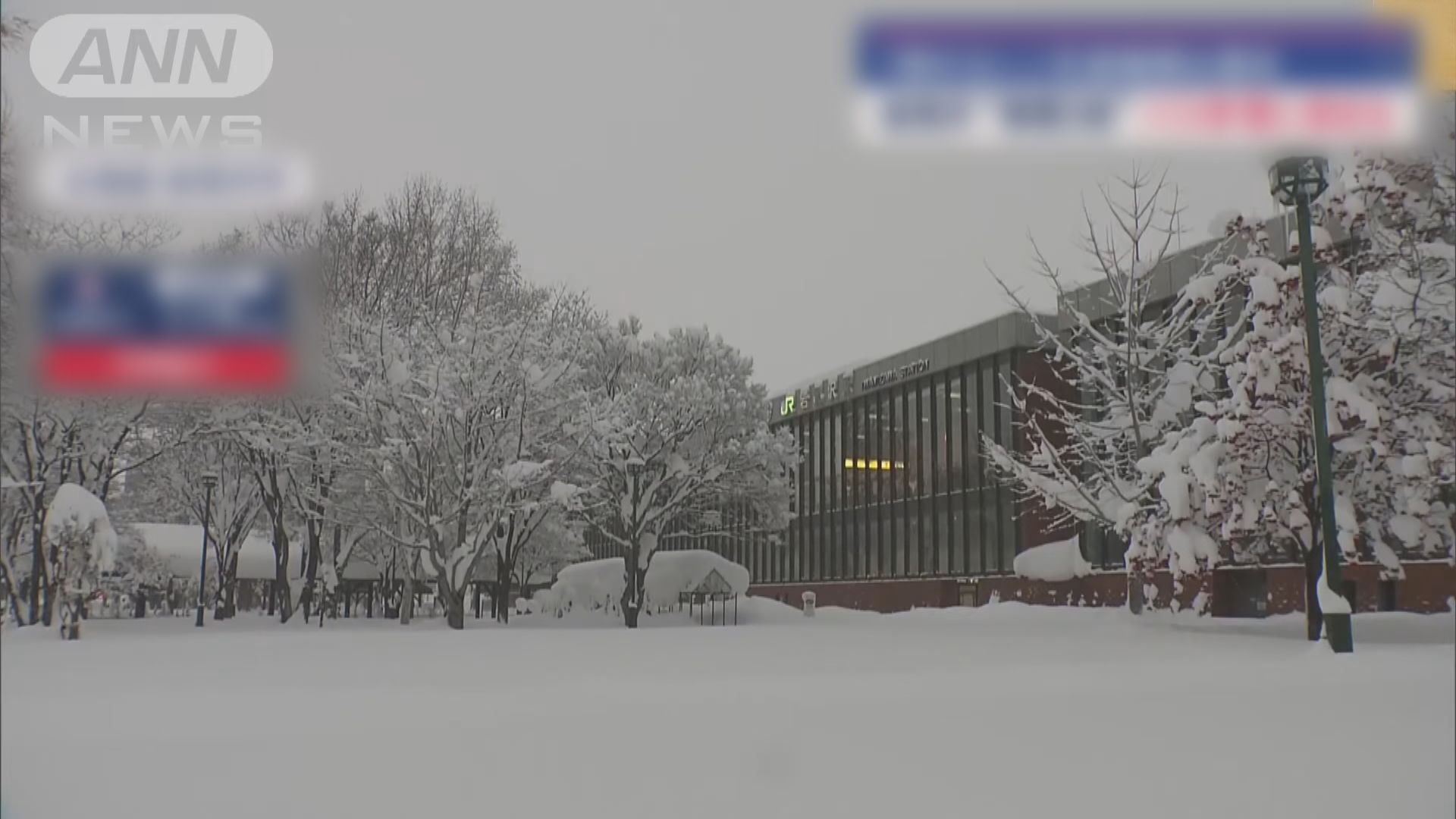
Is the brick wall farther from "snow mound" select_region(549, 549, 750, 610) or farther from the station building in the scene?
"snow mound" select_region(549, 549, 750, 610)

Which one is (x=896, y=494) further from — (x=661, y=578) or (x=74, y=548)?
(x=74, y=548)

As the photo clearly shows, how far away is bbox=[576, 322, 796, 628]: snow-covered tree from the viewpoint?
2844 cm

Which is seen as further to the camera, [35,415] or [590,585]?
[590,585]

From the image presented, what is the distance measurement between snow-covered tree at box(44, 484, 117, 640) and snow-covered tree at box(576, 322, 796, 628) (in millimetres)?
23320

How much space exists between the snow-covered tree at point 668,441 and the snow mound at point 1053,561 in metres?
7.36

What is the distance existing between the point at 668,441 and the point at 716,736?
905 inches

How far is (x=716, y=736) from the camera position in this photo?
590 cm

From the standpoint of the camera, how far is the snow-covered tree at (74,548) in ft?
11.2

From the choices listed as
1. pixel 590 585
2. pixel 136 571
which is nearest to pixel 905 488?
pixel 590 585

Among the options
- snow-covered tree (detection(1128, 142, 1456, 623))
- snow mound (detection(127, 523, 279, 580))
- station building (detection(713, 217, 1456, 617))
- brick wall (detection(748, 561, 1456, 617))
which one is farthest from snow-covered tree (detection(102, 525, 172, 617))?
station building (detection(713, 217, 1456, 617))

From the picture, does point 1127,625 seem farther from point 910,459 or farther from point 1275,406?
point 910,459

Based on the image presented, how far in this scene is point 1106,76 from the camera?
113 inches
